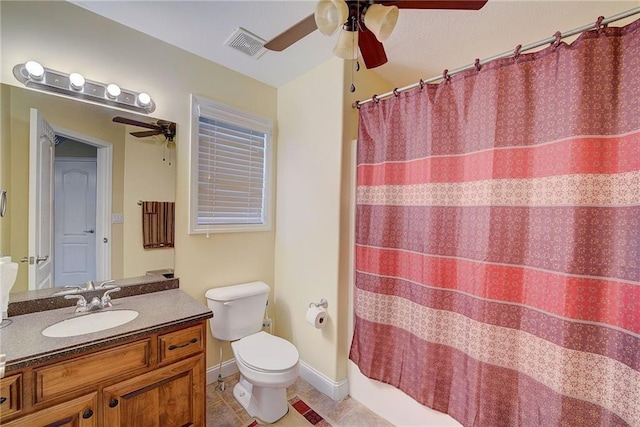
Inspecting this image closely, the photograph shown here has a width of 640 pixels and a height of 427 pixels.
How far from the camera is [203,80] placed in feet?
6.43

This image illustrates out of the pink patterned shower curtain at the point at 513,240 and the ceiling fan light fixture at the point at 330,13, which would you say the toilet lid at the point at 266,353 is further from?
the ceiling fan light fixture at the point at 330,13

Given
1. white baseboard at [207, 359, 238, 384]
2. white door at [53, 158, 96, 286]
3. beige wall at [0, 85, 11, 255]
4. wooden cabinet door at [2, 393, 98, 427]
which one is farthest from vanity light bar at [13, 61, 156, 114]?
white baseboard at [207, 359, 238, 384]

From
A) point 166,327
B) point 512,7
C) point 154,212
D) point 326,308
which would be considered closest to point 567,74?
point 512,7

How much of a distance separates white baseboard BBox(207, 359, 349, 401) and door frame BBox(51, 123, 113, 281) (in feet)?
3.53

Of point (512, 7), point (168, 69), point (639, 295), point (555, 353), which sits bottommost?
point (555, 353)

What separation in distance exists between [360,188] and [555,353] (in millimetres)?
1272

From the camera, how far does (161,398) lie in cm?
129

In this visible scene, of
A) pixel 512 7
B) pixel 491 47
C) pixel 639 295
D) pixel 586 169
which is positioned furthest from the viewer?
pixel 491 47

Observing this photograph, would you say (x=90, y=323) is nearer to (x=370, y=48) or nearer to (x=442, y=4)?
(x=370, y=48)

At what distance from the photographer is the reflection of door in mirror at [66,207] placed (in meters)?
1.38

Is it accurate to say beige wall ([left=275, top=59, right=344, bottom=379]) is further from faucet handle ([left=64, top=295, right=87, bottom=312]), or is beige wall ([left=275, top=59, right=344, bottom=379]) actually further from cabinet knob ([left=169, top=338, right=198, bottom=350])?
faucet handle ([left=64, top=295, right=87, bottom=312])

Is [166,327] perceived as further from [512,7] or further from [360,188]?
[512,7]

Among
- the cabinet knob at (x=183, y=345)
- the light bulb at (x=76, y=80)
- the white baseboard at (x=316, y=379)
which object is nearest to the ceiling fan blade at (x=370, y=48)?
the light bulb at (x=76, y=80)

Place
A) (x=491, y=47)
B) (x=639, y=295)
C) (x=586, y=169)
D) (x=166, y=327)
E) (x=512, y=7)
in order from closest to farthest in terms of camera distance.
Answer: (x=639, y=295) → (x=586, y=169) → (x=166, y=327) → (x=512, y=7) → (x=491, y=47)
